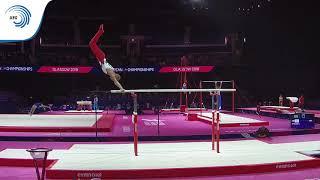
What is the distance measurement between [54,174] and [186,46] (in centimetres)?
2279

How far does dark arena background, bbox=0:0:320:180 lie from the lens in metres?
5.53

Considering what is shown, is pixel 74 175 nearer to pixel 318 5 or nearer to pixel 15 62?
pixel 318 5

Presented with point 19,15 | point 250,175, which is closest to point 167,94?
point 19,15

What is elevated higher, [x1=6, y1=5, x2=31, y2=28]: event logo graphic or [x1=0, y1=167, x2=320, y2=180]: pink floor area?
[x1=6, y1=5, x2=31, y2=28]: event logo graphic

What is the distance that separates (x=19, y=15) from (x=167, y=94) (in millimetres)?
17715

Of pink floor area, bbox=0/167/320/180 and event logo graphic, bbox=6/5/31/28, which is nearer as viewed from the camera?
pink floor area, bbox=0/167/320/180

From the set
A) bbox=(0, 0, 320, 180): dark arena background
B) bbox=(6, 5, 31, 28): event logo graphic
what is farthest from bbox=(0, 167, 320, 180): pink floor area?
bbox=(6, 5, 31, 28): event logo graphic

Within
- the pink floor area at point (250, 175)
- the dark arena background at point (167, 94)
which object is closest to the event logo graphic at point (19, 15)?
the dark arena background at point (167, 94)

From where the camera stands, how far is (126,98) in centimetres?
2272

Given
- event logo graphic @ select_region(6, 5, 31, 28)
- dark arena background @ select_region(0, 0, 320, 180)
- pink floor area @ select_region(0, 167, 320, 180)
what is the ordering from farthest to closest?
event logo graphic @ select_region(6, 5, 31, 28), dark arena background @ select_region(0, 0, 320, 180), pink floor area @ select_region(0, 167, 320, 180)

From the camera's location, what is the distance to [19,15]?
6.08 metres

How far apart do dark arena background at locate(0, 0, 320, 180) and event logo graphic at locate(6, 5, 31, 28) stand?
1.55m

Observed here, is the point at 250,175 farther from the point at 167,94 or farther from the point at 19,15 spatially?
the point at 167,94

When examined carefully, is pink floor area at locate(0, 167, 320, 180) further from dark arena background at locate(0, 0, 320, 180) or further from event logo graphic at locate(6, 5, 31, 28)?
event logo graphic at locate(6, 5, 31, 28)
